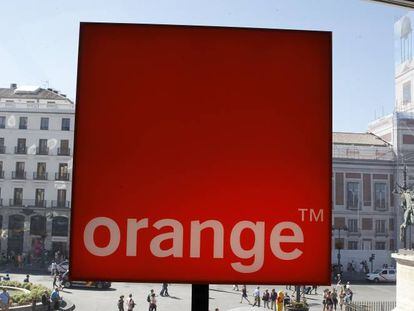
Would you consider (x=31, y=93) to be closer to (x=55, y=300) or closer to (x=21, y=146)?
(x=21, y=146)

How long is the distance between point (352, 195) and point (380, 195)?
1722 millimetres

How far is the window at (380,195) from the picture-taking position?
30.3 metres

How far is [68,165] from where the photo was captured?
1161 inches

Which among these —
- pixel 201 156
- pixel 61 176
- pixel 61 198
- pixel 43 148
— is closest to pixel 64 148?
pixel 43 148

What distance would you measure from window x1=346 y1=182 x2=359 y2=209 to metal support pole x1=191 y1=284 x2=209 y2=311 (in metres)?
28.3

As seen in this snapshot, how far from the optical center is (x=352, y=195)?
30094 mm

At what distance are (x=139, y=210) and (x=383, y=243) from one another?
29536 millimetres

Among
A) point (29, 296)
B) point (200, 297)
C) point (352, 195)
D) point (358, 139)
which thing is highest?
point (358, 139)

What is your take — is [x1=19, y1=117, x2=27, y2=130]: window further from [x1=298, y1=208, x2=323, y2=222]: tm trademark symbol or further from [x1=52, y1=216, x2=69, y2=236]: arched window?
[x1=298, y1=208, x2=323, y2=222]: tm trademark symbol

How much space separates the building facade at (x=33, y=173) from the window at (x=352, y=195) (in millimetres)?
15515

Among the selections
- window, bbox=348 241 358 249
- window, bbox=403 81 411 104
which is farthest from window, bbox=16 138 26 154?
window, bbox=403 81 411 104

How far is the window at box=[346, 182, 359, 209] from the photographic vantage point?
29.9 metres

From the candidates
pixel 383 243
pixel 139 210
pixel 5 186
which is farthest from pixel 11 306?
pixel 383 243

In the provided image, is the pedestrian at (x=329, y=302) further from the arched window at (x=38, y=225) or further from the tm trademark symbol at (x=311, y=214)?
the arched window at (x=38, y=225)
